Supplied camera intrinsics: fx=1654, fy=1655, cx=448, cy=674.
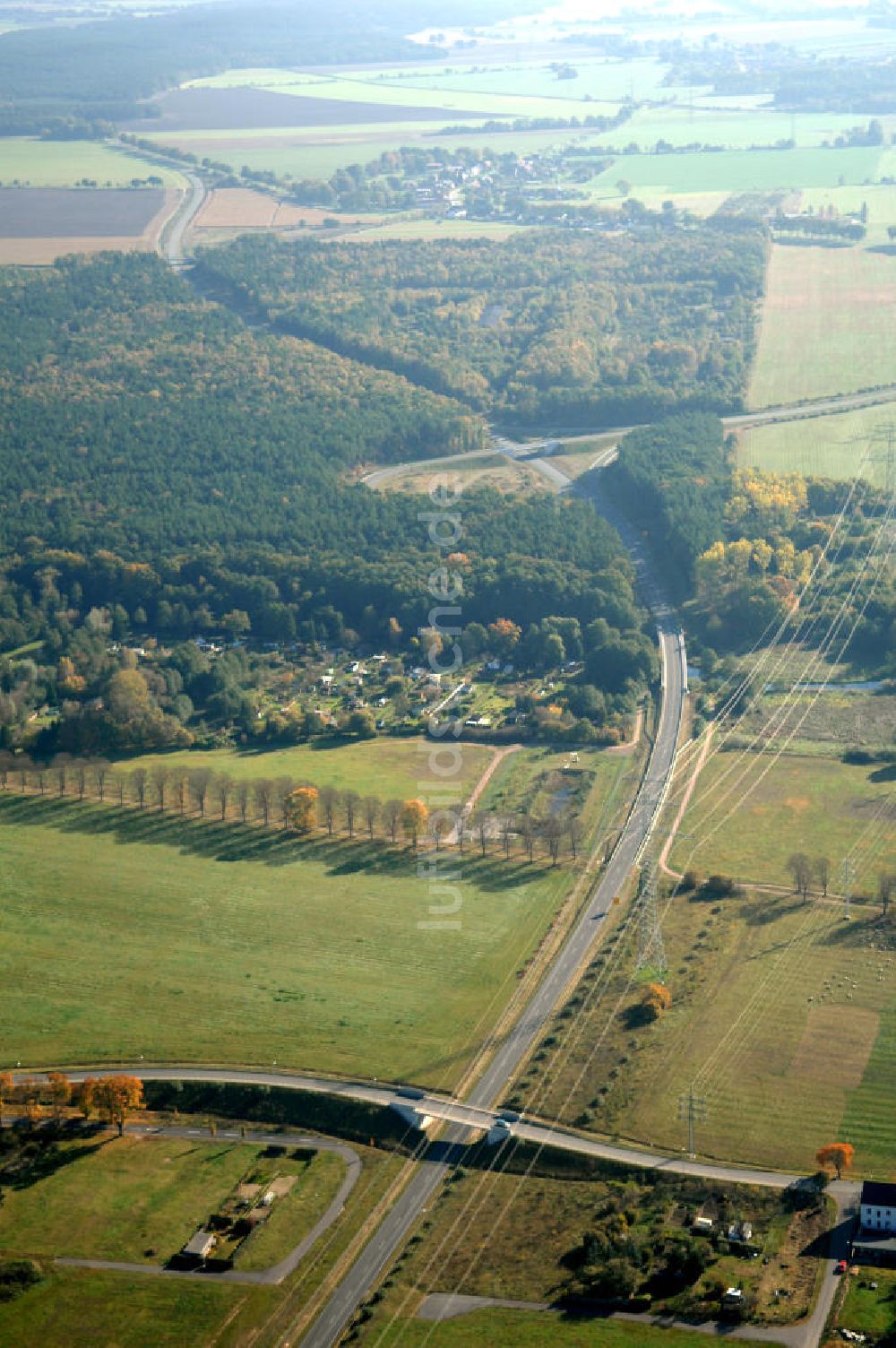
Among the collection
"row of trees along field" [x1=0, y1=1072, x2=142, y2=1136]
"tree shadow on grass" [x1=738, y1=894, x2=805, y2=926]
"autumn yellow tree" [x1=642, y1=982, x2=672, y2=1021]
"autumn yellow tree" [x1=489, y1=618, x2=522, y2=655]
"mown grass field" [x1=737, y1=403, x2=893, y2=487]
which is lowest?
"row of trees along field" [x1=0, y1=1072, x2=142, y2=1136]

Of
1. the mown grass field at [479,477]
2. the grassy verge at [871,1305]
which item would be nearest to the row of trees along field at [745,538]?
the mown grass field at [479,477]

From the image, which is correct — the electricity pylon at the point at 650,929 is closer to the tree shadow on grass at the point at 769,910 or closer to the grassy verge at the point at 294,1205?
the tree shadow on grass at the point at 769,910

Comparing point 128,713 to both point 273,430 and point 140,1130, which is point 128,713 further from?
point 273,430

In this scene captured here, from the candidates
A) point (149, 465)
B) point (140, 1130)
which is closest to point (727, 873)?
point (140, 1130)

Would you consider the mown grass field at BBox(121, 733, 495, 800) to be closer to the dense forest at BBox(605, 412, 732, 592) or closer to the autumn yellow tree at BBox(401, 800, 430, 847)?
the autumn yellow tree at BBox(401, 800, 430, 847)

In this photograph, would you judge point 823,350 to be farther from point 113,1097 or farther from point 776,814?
point 113,1097

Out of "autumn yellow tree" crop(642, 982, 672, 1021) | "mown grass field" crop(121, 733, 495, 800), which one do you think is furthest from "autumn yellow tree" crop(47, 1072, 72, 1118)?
"mown grass field" crop(121, 733, 495, 800)

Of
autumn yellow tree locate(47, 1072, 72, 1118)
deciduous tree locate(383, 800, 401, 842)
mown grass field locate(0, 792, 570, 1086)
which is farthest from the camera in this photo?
deciduous tree locate(383, 800, 401, 842)
